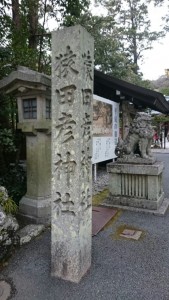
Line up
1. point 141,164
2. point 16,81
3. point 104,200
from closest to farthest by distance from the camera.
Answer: point 16,81 → point 141,164 → point 104,200

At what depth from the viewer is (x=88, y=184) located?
9.29ft

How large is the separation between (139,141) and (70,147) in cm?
301

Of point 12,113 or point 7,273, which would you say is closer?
point 7,273

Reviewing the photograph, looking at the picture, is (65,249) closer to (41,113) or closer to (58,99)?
(58,99)

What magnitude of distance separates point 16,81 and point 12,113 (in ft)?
5.80

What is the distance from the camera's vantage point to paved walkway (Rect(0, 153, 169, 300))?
2.51 metres

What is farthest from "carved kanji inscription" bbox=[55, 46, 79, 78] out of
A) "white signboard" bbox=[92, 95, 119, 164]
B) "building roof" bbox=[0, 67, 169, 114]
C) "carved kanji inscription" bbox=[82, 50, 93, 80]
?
"white signboard" bbox=[92, 95, 119, 164]

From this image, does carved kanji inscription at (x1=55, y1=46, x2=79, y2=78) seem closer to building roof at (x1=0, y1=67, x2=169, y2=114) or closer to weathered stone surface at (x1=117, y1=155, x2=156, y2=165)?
building roof at (x1=0, y1=67, x2=169, y2=114)

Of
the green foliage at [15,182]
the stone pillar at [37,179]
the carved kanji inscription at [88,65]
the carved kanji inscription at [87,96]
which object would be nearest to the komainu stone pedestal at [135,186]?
the stone pillar at [37,179]

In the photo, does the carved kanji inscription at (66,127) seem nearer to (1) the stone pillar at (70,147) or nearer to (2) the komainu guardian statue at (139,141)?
(1) the stone pillar at (70,147)

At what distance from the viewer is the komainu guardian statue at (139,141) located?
17.1 ft

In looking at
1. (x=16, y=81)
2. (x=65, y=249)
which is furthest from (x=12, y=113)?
(x=65, y=249)

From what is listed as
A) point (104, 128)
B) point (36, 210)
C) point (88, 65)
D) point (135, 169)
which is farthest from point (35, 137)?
point (104, 128)

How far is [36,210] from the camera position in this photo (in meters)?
4.32
